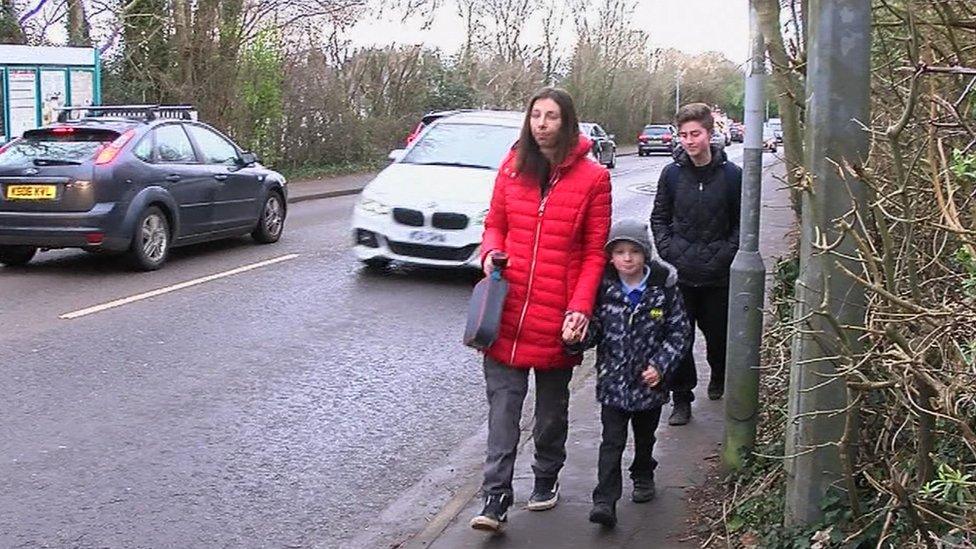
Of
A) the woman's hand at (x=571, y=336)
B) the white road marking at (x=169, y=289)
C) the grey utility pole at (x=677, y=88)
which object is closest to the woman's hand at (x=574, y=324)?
the woman's hand at (x=571, y=336)

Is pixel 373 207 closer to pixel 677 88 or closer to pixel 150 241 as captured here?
pixel 150 241

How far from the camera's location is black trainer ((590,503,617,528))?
5.14 metres

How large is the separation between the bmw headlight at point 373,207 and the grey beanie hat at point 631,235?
6.95 metres

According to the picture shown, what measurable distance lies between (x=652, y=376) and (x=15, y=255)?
942 cm

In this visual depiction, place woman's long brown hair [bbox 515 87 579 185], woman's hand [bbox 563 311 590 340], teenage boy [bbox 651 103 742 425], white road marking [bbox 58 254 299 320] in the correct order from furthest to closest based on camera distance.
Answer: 1. white road marking [bbox 58 254 299 320]
2. teenage boy [bbox 651 103 742 425]
3. woman's long brown hair [bbox 515 87 579 185]
4. woman's hand [bbox 563 311 590 340]

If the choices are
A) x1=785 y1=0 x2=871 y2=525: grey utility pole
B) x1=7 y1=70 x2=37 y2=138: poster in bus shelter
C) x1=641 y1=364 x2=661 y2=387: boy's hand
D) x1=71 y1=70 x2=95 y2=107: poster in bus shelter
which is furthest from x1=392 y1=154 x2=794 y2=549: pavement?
x1=71 y1=70 x2=95 y2=107: poster in bus shelter

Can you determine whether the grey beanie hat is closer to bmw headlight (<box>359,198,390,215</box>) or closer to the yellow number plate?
bmw headlight (<box>359,198,390,215</box>)

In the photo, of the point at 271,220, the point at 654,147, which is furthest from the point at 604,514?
the point at 654,147

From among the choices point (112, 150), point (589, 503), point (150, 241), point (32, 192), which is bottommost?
point (589, 503)

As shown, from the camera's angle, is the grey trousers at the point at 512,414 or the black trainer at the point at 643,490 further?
the black trainer at the point at 643,490

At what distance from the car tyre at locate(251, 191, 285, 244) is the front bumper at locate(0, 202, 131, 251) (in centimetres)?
305

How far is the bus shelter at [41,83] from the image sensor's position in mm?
20453

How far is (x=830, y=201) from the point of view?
13.2 feet

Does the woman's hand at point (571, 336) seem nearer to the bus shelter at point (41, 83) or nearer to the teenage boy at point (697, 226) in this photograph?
the teenage boy at point (697, 226)
